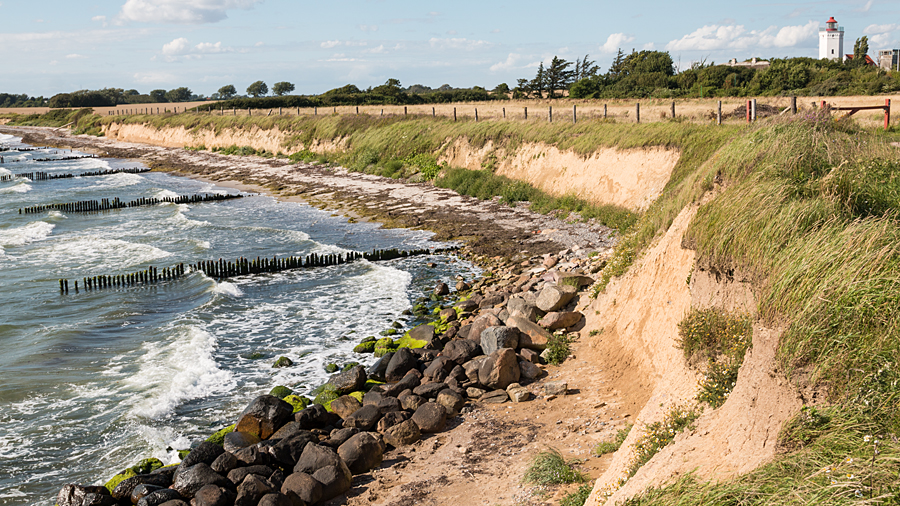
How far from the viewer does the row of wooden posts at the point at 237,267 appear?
69.5 feet

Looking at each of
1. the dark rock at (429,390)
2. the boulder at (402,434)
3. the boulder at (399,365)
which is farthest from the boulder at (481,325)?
the boulder at (402,434)

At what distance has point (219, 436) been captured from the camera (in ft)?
35.8

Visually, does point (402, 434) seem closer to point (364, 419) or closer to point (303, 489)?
point (364, 419)

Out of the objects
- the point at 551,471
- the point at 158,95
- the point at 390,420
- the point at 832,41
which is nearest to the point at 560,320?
the point at 390,420

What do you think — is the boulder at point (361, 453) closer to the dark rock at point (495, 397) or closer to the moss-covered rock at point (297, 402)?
the moss-covered rock at point (297, 402)

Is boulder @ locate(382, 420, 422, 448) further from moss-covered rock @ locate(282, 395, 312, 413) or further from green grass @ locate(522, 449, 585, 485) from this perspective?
green grass @ locate(522, 449, 585, 485)

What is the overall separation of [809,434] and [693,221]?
16.6ft

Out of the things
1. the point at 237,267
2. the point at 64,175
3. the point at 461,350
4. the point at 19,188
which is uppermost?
the point at 64,175

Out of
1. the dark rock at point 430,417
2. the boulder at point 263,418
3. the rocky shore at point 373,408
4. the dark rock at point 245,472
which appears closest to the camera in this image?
the rocky shore at point 373,408

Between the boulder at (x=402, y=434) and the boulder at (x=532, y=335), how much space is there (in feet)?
11.7

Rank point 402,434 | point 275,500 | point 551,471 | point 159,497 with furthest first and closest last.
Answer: point 402,434 → point 159,497 → point 275,500 → point 551,471

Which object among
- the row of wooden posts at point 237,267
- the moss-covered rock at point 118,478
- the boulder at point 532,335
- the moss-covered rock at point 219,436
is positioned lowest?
the moss-covered rock at point 118,478

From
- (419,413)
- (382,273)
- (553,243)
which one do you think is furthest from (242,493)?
(553,243)

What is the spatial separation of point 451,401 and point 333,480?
2.92m
